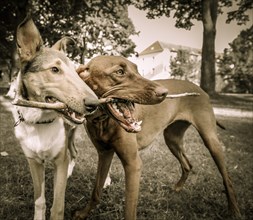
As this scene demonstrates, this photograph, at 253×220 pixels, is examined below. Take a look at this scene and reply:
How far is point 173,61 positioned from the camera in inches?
1984

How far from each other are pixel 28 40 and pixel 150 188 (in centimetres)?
238

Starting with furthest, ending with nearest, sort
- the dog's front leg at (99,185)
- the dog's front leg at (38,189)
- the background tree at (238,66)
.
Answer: the background tree at (238,66) < the dog's front leg at (99,185) < the dog's front leg at (38,189)

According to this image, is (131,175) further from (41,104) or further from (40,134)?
(41,104)

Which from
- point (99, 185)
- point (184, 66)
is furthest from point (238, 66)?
point (99, 185)

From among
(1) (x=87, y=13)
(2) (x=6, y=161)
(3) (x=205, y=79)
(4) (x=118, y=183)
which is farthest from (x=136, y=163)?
(1) (x=87, y=13)

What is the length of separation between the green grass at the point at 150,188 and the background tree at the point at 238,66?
1663 inches

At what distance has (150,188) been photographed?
4.21 metres

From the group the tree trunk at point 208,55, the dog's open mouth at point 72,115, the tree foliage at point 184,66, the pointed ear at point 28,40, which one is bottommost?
the tree foliage at point 184,66

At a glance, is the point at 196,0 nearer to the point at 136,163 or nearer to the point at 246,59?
the point at 136,163

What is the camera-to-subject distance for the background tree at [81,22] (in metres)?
20.2

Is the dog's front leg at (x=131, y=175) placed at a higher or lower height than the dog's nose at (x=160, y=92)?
lower

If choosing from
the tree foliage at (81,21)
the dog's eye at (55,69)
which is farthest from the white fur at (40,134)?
the tree foliage at (81,21)

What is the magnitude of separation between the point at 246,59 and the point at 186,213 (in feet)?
154

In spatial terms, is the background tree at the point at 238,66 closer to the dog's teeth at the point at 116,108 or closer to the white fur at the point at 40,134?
the dog's teeth at the point at 116,108
